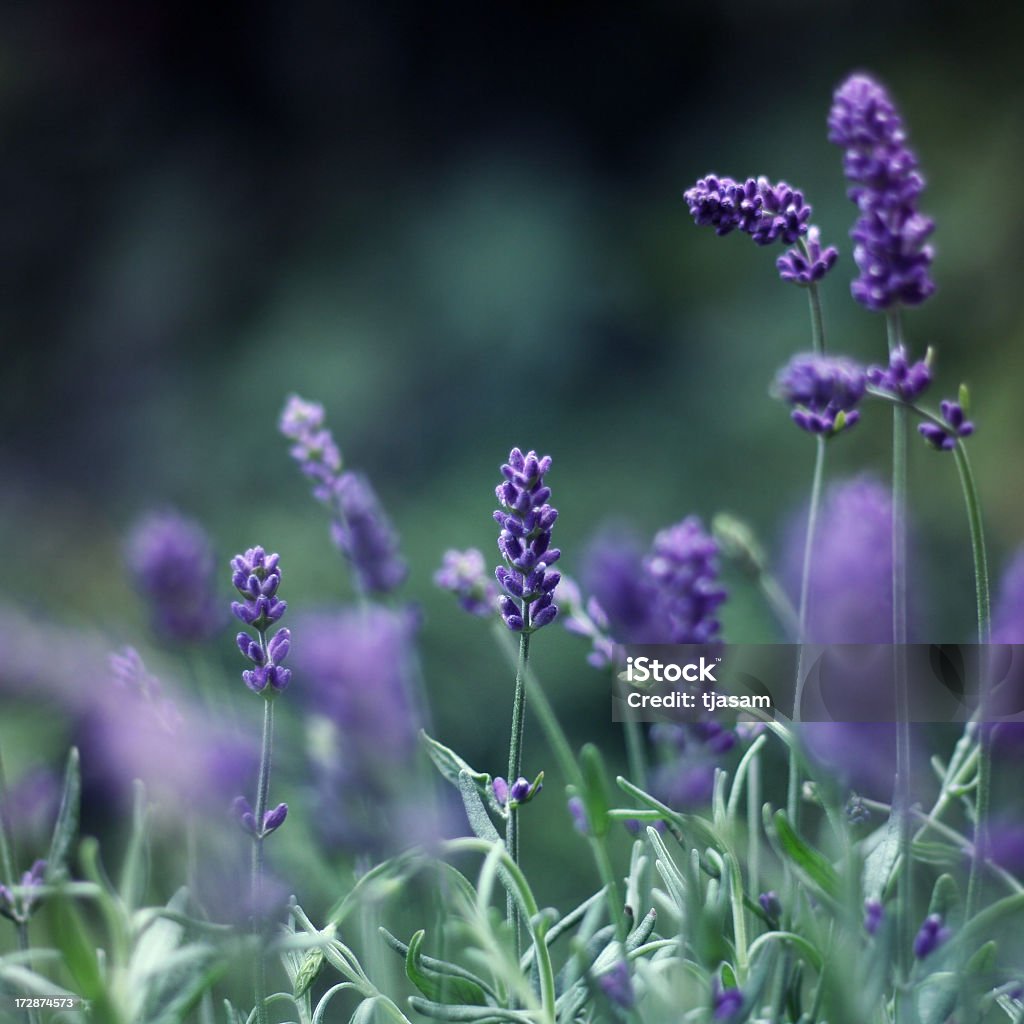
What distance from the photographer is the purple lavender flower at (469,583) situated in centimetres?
54

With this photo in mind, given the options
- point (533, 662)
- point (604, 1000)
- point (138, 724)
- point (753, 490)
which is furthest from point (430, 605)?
point (604, 1000)

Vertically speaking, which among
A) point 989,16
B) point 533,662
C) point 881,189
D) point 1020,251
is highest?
point 989,16

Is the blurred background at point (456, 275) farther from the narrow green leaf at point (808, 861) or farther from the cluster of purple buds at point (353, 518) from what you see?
the narrow green leaf at point (808, 861)

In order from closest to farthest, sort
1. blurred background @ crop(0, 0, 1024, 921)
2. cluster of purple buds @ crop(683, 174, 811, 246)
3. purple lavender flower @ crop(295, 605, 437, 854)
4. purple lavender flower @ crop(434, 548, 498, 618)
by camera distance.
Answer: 1. purple lavender flower @ crop(295, 605, 437, 854)
2. cluster of purple buds @ crop(683, 174, 811, 246)
3. purple lavender flower @ crop(434, 548, 498, 618)
4. blurred background @ crop(0, 0, 1024, 921)

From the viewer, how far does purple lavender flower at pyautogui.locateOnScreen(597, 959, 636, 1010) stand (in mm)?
357

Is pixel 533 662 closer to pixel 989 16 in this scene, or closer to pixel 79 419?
pixel 79 419

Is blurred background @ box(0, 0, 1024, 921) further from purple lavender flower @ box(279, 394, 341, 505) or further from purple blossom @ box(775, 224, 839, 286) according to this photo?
purple blossom @ box(775, 224, 839, 286)

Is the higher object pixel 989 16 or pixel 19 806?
pixel 989 16

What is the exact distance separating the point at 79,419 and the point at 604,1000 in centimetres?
276

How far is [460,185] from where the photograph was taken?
280 cm

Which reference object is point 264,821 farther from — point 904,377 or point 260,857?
point 904,377

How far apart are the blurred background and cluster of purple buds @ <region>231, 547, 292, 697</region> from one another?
1363mm

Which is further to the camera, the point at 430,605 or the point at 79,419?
the point at 79,419

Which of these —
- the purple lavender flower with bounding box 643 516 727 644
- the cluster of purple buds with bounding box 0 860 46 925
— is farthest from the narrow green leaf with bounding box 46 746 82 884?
the purple lavender flower with bounding box 643 516 727 644
